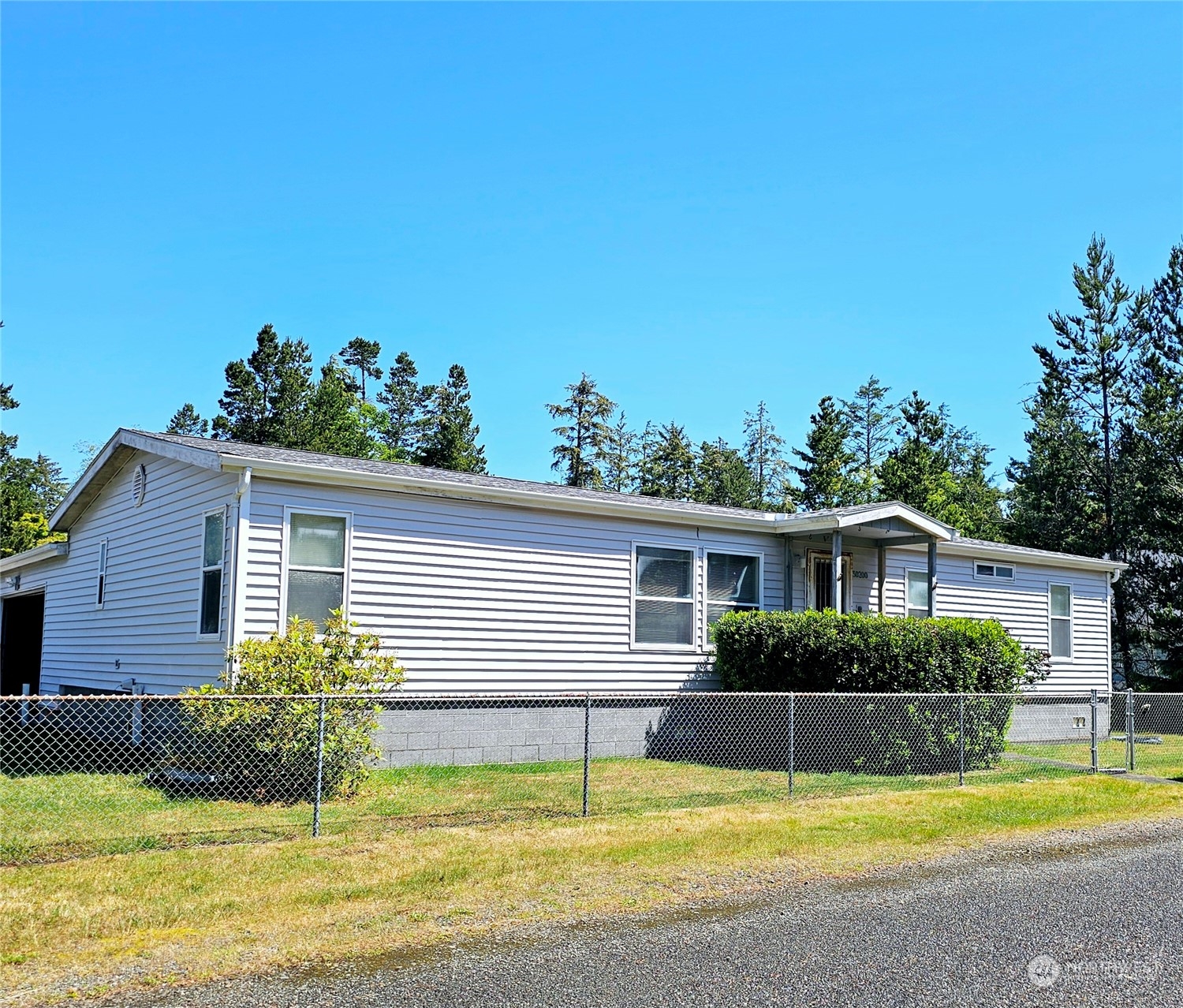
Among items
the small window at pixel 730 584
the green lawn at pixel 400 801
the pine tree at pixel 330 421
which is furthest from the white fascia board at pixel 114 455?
the pine tree at pixel 330 421

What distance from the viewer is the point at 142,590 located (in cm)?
1265

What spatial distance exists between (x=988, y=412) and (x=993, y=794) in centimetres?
4261

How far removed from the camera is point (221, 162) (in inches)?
570

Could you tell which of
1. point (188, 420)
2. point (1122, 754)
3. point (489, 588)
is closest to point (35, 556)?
point (489, 588)

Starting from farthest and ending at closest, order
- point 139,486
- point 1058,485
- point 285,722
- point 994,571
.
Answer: point 1058,485, point 994,571, point 139,486, point 285,722

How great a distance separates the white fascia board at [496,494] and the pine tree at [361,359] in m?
35.3

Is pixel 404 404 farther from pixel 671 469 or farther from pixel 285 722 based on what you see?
pixel 285 722

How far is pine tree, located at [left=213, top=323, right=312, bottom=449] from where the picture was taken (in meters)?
33.2

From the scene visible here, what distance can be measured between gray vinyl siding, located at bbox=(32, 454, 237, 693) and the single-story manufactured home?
0.04 m

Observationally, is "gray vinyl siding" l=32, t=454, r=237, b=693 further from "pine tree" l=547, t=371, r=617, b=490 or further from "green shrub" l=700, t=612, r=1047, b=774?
"pine tree" l=547, t=371, r=617, b=490

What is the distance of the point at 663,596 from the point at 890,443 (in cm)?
3877

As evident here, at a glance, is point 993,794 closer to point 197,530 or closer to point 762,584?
point 762,584

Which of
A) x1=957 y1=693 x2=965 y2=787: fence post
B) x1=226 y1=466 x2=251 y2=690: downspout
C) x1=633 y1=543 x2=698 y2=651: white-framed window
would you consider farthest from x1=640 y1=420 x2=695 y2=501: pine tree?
x1=226 y1=466 x2=251 y2=690: downspout

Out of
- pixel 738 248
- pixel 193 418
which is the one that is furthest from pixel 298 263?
pixel 193 418
